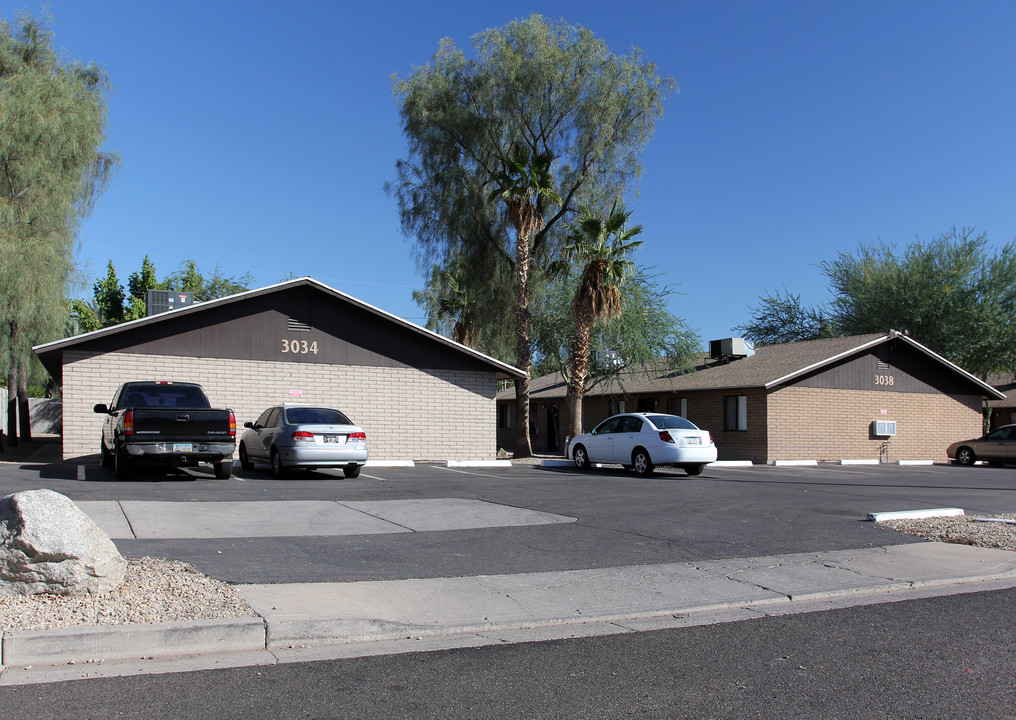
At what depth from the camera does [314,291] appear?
878 inches

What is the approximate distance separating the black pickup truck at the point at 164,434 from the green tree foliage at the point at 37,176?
402 inches

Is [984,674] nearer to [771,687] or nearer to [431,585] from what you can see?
[771,687]

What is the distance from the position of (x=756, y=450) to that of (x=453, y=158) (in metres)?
15.6

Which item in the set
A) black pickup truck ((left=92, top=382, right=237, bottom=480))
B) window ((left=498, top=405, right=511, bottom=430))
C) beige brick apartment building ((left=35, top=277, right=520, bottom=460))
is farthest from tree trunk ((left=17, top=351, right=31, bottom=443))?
window ((left=498, top=405, right=511, bottom=430))

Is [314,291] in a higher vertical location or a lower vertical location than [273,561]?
higher

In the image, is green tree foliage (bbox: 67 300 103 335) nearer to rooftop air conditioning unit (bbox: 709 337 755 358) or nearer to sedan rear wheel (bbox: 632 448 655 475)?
rooftop air conditioning unit (bbox: 709 337 755 358)

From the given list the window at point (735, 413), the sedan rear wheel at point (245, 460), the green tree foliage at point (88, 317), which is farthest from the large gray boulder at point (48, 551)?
the green tree foliage at point (88, 317)

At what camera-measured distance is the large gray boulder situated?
20.1 ft

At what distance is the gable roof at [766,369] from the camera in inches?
1175

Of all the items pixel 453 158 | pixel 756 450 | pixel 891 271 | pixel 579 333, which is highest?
pixel 453 158

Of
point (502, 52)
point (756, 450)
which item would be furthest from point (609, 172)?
point (756, 450)

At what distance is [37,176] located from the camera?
2498cm

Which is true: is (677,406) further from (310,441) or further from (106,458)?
(106,458)

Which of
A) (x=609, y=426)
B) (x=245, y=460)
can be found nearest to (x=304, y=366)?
(x=245, y=460)
